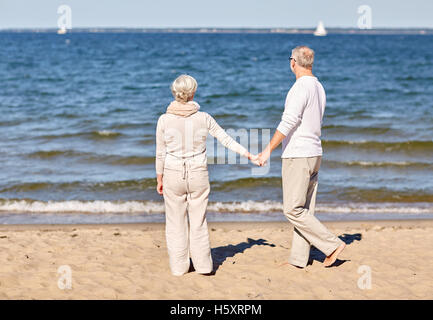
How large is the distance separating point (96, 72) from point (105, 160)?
65.1 ft

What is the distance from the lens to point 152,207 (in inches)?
Result: 351

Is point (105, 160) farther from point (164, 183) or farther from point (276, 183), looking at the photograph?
point (164, 183)

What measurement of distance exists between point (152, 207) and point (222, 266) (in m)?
3.58

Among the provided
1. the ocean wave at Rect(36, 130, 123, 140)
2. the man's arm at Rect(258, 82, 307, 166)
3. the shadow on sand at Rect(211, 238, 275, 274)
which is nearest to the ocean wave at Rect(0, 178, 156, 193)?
the shadow on sand at Rect(211, 238, 275, 274)

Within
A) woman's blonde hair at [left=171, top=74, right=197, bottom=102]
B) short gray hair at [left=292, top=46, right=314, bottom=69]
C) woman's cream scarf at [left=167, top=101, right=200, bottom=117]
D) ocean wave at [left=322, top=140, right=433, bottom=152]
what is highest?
short gray hair at [left=292, top=46, right=314, bottom=69]

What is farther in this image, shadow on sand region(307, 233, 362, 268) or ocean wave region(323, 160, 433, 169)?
ocean wave region(323, 160, 433, 169)

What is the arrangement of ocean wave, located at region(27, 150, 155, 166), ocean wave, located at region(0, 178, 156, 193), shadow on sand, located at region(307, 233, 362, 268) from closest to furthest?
shadow on sand, located at region(307, 233, 362, 268), ocean wave, located at region(0, 178, 156, 193), ocean wave, located at region(27, 150, 155, 166)

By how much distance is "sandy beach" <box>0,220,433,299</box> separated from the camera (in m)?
4.72

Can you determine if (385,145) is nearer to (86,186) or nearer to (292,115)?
(86,186)

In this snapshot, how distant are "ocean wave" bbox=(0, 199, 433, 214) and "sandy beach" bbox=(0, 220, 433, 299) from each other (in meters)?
1.22

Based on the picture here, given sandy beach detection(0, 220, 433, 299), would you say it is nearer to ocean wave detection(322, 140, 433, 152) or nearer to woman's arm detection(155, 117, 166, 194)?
woman's arm detection(155, 117, 166, 194)

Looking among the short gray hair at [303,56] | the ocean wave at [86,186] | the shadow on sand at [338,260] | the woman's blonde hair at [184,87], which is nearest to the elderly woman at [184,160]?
the woman's blonde hair at [184,87]

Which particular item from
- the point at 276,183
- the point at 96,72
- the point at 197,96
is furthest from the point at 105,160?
the point at 96,72

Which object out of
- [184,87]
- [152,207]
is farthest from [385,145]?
[184,87]
